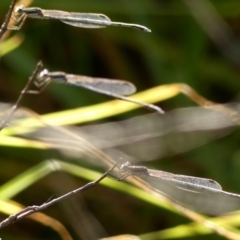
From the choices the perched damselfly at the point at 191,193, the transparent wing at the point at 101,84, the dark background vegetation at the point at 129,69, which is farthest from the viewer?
the dark background vegetation at the point at 129,69

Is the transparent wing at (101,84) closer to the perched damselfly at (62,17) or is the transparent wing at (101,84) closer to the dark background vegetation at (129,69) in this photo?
the perched damselfly at (62,17)

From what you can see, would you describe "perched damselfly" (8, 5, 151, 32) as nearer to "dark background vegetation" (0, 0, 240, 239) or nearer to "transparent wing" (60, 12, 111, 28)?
"transparent wing" (60, 12, 111, 28)

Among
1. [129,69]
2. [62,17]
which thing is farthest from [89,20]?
[129,69]

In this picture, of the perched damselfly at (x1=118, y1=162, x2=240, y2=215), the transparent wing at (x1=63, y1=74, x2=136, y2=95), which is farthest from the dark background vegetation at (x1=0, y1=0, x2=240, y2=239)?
the transparent wing at (x1=63, y1=74, x2=136, y2=95)

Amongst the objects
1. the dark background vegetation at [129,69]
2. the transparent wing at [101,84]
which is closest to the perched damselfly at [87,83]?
the transparent wing at [101,84]

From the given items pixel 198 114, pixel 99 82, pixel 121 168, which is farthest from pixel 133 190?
pixel 121 168

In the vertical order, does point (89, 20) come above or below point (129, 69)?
below

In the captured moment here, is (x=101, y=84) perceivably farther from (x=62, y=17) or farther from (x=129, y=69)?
(x=129, y=69)

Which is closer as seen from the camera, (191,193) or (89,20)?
(89,20)

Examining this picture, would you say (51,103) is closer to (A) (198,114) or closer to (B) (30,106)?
(B) (30,106)
